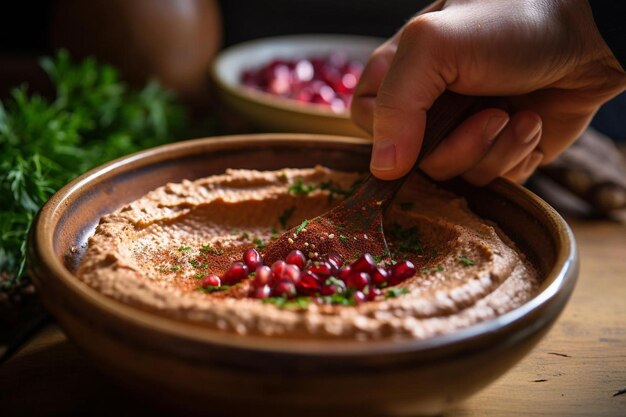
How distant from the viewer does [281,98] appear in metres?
3.59

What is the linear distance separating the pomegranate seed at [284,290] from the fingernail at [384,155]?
0.56m

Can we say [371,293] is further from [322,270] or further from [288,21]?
[288,21]

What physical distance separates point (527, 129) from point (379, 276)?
84 centimetres

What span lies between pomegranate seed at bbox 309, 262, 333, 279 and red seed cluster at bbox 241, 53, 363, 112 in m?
1.92

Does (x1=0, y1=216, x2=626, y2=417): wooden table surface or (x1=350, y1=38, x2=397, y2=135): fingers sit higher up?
(x1=350, y1=38, x2=397, y2=135): fingers

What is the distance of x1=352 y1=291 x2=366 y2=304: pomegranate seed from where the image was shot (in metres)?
1.53

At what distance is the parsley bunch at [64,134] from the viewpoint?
2.17 metres

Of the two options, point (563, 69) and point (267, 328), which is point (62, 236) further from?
point (563, 69)

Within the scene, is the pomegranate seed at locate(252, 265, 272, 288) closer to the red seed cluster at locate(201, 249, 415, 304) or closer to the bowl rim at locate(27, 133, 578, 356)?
the red seed cluster at locate(201, 249, 415, 304)

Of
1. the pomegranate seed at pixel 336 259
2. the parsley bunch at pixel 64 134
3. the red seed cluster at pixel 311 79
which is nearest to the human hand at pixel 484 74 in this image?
the pomegranate seed at pixel 336 259

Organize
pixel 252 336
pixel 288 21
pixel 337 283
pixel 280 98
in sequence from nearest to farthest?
pixel 252 336 < pixel 337 283 < pixel 280 98 < pixel 288 21

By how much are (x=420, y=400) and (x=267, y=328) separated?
324mm

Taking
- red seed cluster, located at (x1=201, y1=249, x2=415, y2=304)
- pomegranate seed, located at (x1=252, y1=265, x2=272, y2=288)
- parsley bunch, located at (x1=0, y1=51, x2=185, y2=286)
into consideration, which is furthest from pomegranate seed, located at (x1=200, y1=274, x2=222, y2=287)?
parsley bunch, located at (x1=0, y1=51, x2=185, y2=286)

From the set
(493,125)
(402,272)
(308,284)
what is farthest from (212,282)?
(493,125)
